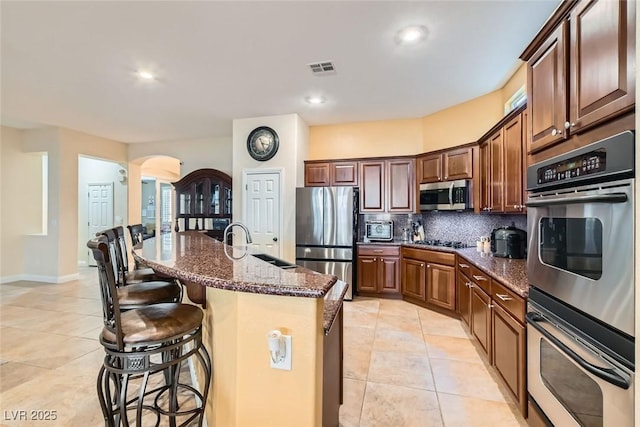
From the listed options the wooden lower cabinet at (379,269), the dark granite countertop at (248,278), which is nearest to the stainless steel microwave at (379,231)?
A: the wooden lower cabinet at (379,269)

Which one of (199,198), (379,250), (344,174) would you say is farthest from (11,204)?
(379,250)

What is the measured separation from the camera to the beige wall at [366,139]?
4.86 m

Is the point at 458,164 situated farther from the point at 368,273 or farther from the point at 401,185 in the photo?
the point at 368,273

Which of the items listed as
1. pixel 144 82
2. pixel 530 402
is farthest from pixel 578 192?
pixel 144 82

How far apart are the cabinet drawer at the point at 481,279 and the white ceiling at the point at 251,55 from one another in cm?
212

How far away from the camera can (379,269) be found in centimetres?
443

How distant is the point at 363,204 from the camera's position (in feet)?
15.6

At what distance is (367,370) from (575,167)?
2.09 metres

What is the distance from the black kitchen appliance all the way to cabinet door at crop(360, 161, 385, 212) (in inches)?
76.5

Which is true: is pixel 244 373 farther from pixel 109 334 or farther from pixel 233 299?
pixel 109 334

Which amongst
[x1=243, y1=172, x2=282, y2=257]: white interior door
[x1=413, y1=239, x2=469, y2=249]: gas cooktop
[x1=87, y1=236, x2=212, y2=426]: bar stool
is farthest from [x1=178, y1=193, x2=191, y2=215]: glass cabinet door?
[x1=87, y1=236, x2=212, y2=426]: bar stool

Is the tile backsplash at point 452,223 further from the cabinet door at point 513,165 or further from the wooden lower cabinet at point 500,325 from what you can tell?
the wooden lower cabinet at point 500,325

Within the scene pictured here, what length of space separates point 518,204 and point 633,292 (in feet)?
5.94

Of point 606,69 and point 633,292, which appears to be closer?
point 633,292
